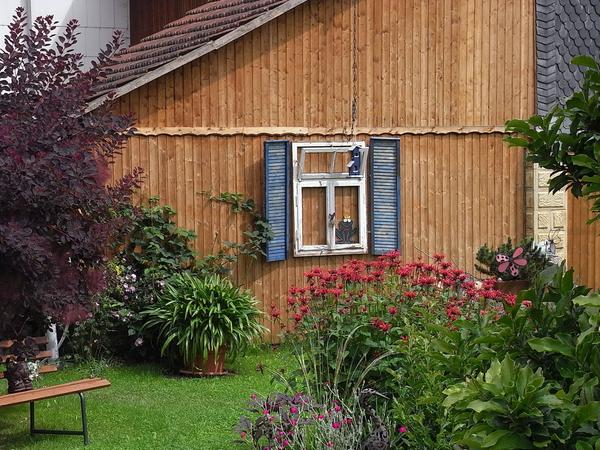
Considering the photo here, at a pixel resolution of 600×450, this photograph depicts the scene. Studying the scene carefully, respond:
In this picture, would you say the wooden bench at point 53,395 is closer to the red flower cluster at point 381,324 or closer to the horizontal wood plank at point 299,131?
the red flower cluster at point 381,324

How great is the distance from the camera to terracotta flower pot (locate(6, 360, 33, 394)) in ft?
29.1

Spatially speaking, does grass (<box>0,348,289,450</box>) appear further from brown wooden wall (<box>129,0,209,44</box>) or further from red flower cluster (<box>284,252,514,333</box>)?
brown wooden wall (<box>129,0,209,44</box>)

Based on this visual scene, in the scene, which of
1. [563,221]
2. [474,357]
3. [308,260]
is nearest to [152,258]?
[308,260]

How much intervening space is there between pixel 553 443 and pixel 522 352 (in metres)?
0.44

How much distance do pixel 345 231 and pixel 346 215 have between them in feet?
0.65

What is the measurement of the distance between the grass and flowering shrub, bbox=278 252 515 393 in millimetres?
1015

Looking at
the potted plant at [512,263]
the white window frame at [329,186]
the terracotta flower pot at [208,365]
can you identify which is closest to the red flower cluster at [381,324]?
the terracotta flower pot at [208,365]

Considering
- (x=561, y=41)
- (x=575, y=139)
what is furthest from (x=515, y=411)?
(x=561, y=41)

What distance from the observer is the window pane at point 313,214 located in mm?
12625

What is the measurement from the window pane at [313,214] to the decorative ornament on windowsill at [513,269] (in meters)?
2.17

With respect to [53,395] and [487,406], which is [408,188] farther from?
[487,406]

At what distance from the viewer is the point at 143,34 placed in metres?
16.5

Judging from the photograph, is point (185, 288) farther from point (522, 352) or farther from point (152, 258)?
point (522, 352)

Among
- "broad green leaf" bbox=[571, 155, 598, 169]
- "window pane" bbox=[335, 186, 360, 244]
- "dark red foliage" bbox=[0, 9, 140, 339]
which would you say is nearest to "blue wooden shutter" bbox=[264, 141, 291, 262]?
"window pane" bbox=[335, 186, 360, 244]
